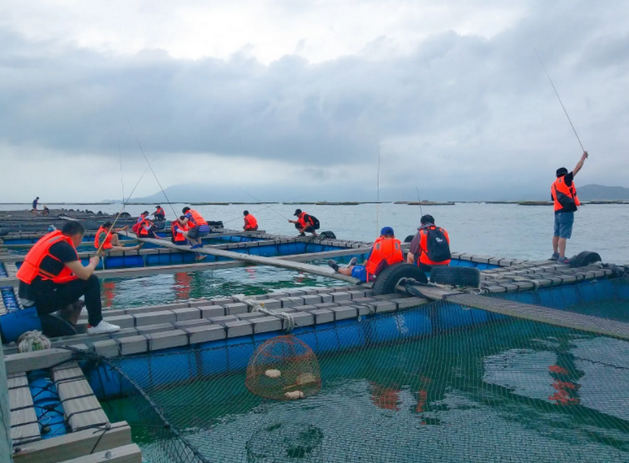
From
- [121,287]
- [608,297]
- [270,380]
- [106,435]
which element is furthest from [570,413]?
[121,287]

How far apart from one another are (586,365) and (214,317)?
17.3 feet

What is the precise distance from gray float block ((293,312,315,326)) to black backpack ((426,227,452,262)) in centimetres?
344

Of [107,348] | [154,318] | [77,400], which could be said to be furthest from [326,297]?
[77,400]

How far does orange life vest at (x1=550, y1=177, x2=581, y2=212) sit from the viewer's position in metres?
10.2

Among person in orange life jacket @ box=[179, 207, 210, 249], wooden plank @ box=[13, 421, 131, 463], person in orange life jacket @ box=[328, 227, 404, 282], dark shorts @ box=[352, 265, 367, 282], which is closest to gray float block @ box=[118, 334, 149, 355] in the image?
wooden plank @ box=[13, 421, 131, 463]

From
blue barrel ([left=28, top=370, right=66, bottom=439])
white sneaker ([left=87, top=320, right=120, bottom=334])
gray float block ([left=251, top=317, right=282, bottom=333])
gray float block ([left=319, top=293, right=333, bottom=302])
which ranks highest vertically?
white sneaker ([left=87, top=320, right=120, bottom=334])

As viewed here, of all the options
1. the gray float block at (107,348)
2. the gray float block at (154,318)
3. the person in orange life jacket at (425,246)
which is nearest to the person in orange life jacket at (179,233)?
the person in orange life jacket at (425,246)

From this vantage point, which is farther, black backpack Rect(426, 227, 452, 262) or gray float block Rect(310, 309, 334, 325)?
black backpack Rect(426, 227, 452, 262)

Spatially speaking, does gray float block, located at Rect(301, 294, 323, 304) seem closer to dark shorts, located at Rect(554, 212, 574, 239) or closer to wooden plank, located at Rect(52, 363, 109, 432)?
wooden plank, located at Rect(52, 363, 109, 432)

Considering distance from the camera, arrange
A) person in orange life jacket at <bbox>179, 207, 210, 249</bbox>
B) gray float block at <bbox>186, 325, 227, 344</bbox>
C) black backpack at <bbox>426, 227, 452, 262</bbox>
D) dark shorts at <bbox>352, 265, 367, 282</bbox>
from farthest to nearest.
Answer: person in orange life jacket at <bbox>179, 207, 210, 249</bbox>, black backpack at <bbox>426, 227, 452, 262</bbox>, dark shorts at <bbox>352, 265, 367, 282</bbox>, gray float block at <bbox>186, 325, 227, 344</bbox>

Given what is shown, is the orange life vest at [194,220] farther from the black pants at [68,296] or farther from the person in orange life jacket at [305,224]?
the black pants at [68,296]

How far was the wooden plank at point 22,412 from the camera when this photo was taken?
362cm

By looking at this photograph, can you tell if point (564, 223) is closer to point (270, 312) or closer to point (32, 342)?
point (270, 312)

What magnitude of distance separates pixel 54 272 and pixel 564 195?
9599 millimetres
